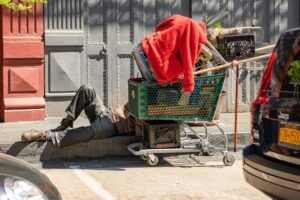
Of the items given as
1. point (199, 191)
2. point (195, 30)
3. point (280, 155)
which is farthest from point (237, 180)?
point (280, 155)

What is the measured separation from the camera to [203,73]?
835cm

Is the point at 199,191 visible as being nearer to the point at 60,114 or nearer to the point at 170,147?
the point at 170,147

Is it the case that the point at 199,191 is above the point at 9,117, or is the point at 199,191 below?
below

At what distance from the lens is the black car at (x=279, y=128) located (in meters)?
5.06

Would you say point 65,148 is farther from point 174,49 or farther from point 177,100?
point 174,49

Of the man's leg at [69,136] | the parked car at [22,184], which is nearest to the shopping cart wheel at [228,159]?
the man's leg at [69,136]

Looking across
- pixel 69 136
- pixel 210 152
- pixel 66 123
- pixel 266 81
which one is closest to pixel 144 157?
pixel 210 152

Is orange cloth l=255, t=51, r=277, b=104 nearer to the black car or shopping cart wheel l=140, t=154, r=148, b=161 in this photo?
the black car

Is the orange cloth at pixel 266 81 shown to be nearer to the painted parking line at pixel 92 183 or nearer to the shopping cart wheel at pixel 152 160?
the painted parking line at pixel 92 183

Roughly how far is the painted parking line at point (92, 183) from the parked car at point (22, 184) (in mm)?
2378

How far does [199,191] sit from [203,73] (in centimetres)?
189

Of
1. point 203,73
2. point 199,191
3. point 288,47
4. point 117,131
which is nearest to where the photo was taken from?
point 288,47

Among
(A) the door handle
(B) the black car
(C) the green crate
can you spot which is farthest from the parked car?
(A) the door handle

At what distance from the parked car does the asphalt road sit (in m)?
2.36
